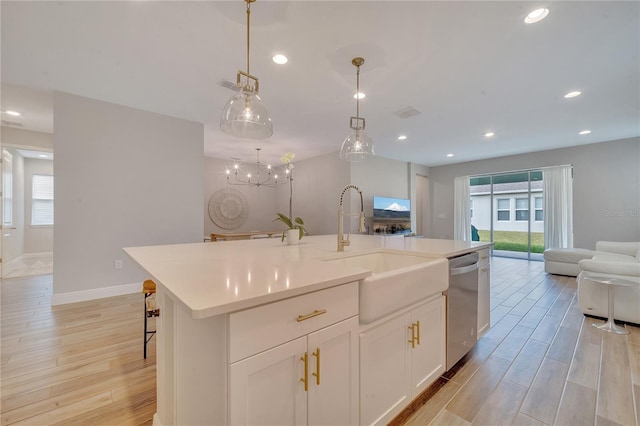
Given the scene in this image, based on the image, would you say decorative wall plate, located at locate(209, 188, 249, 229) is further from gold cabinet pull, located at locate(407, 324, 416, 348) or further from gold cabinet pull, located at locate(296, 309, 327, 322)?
gold cabinet pull, located at locate(296, 309, 327, 322)

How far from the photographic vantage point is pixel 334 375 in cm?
110

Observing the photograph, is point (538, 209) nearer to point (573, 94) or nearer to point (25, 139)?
point (573, 94)

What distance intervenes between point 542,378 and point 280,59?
347cm

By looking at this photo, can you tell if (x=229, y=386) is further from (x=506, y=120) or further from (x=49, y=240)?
(x=49, y=240)

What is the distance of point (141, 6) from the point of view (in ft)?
6.28

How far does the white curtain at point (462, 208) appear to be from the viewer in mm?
7816

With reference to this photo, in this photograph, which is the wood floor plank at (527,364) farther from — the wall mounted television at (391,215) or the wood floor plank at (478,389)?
the wall mounted television at (391,215)

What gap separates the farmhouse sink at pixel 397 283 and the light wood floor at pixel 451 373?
0.76 m

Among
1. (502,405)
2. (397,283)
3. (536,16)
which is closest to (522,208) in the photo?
(536,16)

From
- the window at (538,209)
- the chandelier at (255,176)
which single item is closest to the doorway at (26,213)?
the chandelier at (255,176)

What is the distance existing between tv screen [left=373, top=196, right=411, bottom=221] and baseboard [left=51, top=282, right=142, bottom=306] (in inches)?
199

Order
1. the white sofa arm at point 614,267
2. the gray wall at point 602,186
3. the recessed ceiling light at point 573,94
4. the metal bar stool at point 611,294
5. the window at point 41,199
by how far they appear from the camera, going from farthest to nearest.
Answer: the window at point 41,199 < the gray wall at point 602,186 < the recessed ceiling light at point 573,94 < the white sofa arm at point 614,267 < the metal bar stool at point 611,294

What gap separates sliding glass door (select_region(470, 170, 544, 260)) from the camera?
679 centimetres

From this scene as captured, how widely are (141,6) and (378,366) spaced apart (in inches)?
114
